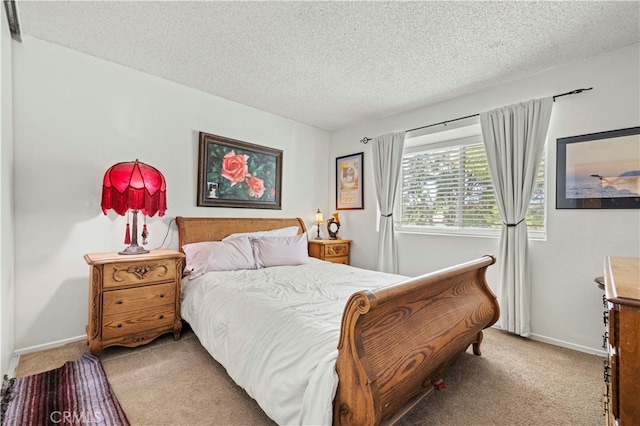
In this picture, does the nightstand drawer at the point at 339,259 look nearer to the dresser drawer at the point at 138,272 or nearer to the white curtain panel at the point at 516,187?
the white curtain panel at the point at 516,187

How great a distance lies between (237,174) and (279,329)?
238 cm

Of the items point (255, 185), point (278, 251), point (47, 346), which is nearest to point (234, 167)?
point (255, 185)

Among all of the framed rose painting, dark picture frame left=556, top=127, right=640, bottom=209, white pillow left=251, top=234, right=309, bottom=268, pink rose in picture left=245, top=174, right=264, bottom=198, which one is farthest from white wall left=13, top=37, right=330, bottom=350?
dark picture frame left=556, top=127, right=640, bottom=209

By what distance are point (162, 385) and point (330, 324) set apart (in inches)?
50.1

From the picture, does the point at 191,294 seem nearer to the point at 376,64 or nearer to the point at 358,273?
the point at 358,273

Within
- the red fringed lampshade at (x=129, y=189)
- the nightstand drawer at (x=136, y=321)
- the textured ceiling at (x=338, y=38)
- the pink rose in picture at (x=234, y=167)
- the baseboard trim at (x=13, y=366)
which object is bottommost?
the baseboard trim at (x=13, y=366)

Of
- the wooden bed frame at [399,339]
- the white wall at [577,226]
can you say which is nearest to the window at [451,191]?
the white wall at [577,226]

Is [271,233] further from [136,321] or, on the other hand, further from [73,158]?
[73,158]

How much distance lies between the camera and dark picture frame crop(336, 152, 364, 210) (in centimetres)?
427

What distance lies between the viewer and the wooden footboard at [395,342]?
1.12m

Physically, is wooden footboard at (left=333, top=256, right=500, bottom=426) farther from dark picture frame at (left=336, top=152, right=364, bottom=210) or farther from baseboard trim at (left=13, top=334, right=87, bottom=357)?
baseboard trim at (left=13, top=334, right=87, bottom=357)

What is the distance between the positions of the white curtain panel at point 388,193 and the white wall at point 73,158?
236cm

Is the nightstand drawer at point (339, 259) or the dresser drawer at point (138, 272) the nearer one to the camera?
the dresser drawer at point (138, 272)

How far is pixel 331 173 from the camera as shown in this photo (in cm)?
468
